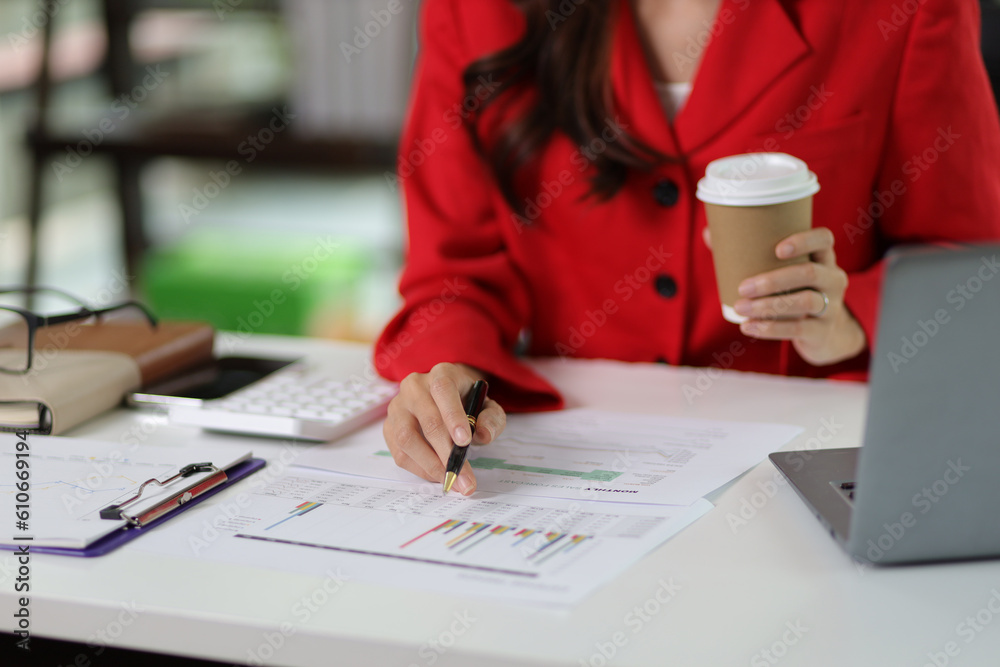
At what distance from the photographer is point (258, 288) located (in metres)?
2.72

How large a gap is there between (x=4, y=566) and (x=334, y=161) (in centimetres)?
200

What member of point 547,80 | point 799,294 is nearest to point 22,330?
point 547,80

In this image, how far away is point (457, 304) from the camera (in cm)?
128

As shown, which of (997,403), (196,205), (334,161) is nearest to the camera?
(997,403)

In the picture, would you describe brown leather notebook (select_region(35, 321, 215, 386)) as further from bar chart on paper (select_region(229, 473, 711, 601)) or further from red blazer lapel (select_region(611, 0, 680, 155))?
red blazer lapel (select_region(611, 0, 680, 155))

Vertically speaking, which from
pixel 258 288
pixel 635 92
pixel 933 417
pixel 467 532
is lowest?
pixel 258 288

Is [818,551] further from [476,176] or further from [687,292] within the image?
[476,176]

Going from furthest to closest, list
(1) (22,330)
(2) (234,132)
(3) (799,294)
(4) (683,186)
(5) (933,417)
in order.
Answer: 1. (2) (234,132)
2. (4) (683,186)
3. (1) (22,330)
4. (3) (799,294)
5. (5) (933,417)

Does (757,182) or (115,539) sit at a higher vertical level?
(757,182)

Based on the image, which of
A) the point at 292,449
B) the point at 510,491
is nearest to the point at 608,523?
the point at 510,491

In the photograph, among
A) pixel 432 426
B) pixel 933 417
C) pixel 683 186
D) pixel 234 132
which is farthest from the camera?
pixel 234 132

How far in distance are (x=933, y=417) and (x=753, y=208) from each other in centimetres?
35

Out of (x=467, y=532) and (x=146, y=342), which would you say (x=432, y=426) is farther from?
(x=146, y=342)

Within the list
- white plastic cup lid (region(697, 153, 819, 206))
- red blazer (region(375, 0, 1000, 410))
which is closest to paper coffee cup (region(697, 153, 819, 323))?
→ white plastic cup lid (region(697, 153, 819, 206))
